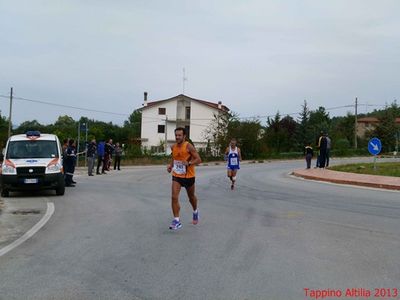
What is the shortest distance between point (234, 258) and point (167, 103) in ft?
244

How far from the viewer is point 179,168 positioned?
374 inches

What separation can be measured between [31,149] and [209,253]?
1064 centimetres

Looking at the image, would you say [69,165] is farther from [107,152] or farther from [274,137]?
[274,137]

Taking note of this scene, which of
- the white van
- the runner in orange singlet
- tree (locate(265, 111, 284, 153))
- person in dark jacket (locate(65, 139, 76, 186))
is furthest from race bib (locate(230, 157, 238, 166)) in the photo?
tree (locate(265, 111, 284, 153))

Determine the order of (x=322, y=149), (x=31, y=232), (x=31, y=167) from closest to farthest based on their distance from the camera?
1. (x=31, y=232)
2. (x=31, y=167)
3. (x=322, y=149)

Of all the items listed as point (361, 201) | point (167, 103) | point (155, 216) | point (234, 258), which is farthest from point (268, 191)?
point (167, 103)

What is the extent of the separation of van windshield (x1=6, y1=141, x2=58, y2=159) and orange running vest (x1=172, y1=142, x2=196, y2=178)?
798cm

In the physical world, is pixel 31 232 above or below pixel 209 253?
below

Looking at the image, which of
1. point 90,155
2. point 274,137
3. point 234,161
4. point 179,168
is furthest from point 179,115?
point 179,168

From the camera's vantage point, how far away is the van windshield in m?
16.3

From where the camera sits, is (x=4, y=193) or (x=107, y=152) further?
(x=107, y=152)

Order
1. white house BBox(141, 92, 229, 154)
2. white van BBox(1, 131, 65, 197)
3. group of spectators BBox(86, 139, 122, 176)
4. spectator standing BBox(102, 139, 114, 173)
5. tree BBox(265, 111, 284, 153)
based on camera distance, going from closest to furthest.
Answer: white van BBox(1, 131, 65, 197)
group of spectators BBox(86, 139, 122, 176)
spectator standing BBox(102, 139, 114, 173)
tree BBox(265, 111, 284, 153)
white house BBox(141, 92, 229, 154)

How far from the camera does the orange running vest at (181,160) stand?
9.46 metres

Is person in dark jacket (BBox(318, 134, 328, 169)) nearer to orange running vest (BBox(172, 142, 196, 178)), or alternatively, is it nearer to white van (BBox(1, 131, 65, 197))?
white van (BBox(1, 131, 65, 197))
